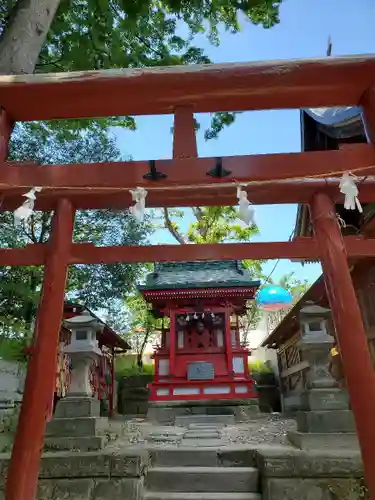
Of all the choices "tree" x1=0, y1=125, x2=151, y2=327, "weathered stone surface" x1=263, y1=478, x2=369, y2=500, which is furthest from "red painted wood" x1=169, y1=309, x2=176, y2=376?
"weathered stone surface" x1=263, y1=478, x2=369, y2=500

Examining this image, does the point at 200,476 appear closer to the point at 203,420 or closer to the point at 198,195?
the point at 198,195

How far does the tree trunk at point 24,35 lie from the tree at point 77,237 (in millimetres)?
9672

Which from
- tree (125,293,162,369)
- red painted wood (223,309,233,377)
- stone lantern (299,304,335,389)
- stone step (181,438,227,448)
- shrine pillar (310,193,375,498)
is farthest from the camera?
tree (125,293,162,369)

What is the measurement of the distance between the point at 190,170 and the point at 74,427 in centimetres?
423

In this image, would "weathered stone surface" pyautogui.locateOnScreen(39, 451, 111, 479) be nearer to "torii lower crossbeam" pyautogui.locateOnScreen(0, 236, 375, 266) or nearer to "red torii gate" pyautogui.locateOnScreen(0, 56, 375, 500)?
"red torii gate" pyautogui.locateOnScreen(0, 56, 375, 500)

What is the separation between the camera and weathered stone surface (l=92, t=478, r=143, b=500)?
445 centimetres

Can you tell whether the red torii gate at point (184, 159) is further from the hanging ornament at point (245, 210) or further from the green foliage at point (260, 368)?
the green foliage at point (260, 368)

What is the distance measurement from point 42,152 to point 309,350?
13905 mm

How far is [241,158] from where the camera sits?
338cm

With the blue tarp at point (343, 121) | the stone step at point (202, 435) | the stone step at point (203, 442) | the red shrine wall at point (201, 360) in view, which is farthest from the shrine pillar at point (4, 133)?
the red shrine wall at point (201, 360)

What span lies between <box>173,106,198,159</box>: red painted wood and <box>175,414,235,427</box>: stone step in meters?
9.40

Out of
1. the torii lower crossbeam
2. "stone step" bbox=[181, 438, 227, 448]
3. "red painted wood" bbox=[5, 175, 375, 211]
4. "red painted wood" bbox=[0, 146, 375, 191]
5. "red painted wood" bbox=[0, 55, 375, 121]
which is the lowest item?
"stone step" bbox=[181, 438, 227, 448]

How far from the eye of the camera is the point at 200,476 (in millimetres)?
4906

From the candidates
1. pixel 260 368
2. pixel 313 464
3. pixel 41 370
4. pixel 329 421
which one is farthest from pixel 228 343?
pixel 41 370
